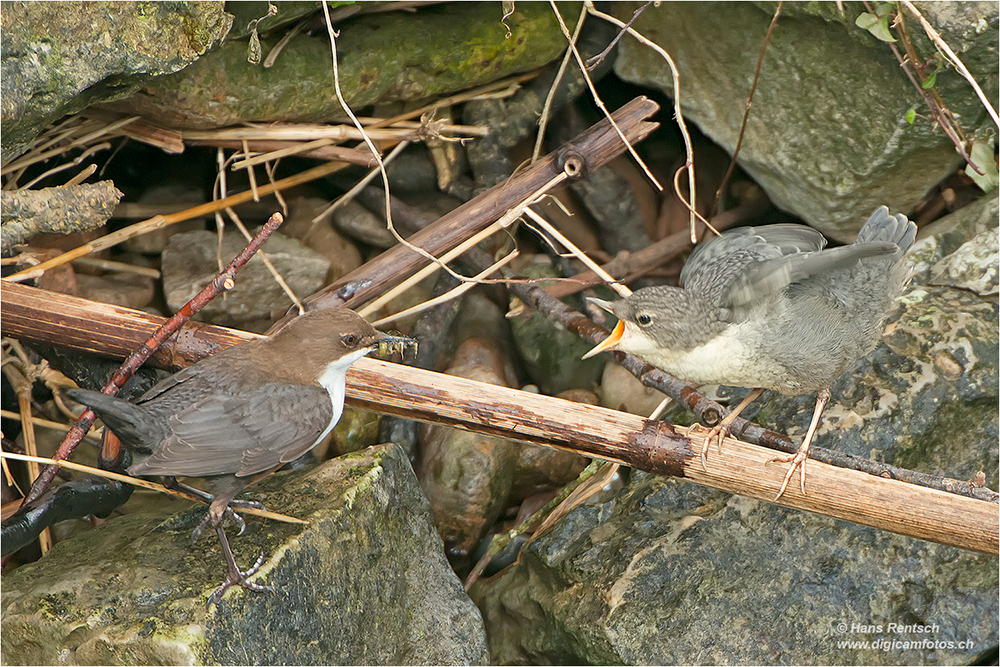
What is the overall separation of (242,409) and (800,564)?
2.27 metres

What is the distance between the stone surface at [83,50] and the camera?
3.22 m

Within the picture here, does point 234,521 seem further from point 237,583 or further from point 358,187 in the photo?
point 358,187

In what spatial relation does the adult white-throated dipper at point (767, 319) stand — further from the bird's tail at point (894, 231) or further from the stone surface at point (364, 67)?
the stone surface at point (364, 67)

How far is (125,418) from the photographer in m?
3.12

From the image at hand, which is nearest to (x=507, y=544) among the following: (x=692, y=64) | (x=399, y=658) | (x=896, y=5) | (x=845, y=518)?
(x=399, y=658)

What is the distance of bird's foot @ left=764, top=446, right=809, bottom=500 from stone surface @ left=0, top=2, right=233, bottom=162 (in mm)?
2704

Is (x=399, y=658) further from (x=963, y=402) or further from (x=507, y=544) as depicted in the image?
(x=963, y=402)

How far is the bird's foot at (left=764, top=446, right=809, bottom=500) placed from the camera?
3.25 meters

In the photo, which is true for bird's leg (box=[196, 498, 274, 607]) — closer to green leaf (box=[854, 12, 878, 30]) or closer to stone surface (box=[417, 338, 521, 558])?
stone surface (box=[417, 338, 521, 558])

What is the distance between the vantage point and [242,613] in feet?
9.92

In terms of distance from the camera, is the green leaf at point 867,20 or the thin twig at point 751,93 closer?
the green leaf at point 867,20

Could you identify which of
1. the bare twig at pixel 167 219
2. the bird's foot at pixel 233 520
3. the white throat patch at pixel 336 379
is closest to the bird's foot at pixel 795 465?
the white throat patch at pixel 336 379

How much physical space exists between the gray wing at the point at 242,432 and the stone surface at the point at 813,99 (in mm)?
2633

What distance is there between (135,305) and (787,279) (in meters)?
2.96
